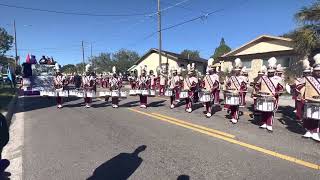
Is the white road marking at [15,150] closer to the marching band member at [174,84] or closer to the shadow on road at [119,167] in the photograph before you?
the shadow on road at [119,167]

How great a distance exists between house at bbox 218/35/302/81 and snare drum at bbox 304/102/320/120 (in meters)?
20.4

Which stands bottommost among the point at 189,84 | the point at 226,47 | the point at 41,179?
the point at 41,179

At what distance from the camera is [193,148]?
721cm

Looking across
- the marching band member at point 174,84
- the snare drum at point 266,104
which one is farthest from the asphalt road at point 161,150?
the marching band member at point 174,84

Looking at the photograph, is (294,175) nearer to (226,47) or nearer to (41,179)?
(41,179)

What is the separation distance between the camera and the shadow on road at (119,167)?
5.54 meters

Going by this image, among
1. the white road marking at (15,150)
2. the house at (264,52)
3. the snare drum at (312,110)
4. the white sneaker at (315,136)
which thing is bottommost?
the white road marking at (15,150)

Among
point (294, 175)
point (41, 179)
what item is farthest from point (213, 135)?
point (41, 179)

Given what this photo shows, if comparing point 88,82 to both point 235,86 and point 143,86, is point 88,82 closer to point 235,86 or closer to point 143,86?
point 143,86

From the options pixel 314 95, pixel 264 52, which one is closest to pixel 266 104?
pixel 314 95

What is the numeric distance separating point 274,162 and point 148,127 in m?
4.48

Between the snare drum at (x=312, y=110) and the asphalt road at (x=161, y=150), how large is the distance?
1.98ft

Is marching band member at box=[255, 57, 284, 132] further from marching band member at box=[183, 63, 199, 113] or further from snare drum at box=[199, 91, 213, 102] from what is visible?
marching band member at box=[183, 63, 199, 113]

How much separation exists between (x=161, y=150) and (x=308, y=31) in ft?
51.6
